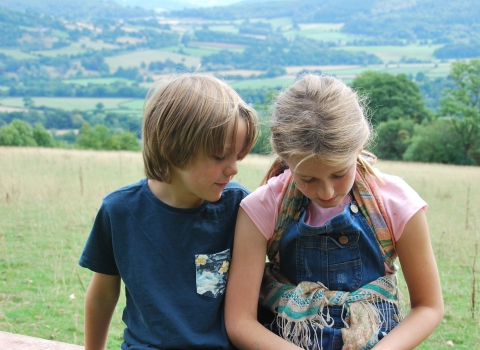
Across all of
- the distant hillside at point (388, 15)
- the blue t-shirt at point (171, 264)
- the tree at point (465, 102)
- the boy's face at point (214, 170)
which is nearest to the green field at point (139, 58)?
the distant hillside at point (388, 15)

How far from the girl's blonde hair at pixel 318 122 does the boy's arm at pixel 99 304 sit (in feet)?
3.10

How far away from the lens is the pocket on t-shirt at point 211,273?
2254 millimetres

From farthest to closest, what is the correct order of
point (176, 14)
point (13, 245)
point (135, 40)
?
point (176, 14) < point (135, 40) < point (13, 245)

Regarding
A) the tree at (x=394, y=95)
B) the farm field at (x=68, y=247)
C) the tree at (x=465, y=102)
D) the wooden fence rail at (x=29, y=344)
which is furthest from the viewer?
the tree at (x=394, y=95)

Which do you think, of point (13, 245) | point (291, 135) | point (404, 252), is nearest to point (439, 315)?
point (404, 252)

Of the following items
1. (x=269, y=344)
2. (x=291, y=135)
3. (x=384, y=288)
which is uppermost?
(x=291, y=135)

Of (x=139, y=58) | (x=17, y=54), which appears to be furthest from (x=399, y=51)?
(x=17, y=54)

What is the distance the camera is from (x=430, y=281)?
212 cm

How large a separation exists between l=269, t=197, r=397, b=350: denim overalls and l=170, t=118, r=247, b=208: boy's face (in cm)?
33

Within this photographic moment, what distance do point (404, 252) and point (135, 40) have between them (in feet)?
289

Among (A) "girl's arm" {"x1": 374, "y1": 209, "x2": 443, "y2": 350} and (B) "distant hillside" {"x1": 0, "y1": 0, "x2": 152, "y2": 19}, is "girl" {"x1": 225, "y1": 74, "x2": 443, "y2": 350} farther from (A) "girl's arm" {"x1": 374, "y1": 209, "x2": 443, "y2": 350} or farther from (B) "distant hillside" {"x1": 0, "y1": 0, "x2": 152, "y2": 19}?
(B) "distant hillside" {"x1": 0, "y1": 0, "x2": 152, "y2": 19}

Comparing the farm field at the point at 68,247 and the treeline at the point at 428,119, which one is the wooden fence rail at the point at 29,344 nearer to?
the farm field at the point at 68,247

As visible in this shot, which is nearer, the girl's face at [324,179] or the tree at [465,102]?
the girl's face at [324,179]

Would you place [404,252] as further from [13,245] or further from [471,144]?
[471,144]
